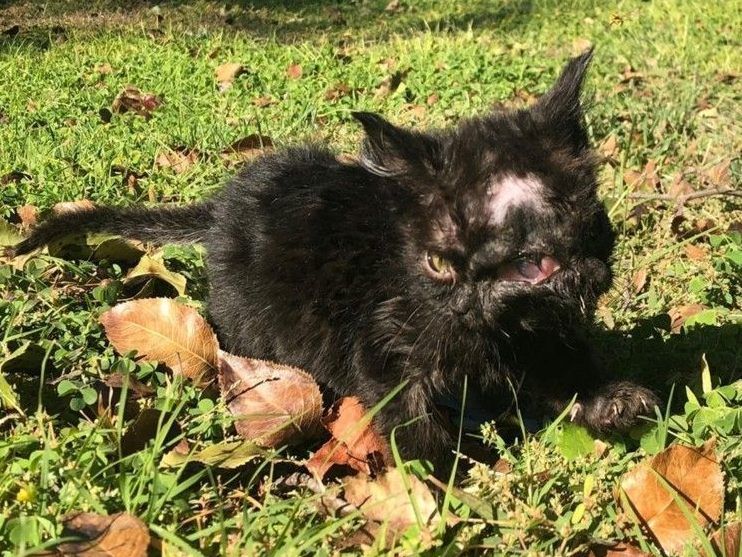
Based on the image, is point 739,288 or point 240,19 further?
point 240,19

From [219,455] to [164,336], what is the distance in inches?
23.0

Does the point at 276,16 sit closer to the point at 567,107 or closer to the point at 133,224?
the point at 133,224

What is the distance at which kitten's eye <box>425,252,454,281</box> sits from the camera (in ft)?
6.72

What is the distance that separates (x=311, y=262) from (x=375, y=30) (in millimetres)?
6827

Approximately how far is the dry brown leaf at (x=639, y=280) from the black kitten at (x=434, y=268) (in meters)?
0.98

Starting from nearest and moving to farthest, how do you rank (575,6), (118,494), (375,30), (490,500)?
(118,494), (490,500), (375,30), (575,6)

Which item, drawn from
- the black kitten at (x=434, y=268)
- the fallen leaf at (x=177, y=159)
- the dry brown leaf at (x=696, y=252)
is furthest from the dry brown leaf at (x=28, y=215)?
the dry brown leaf at (x=696, y=252)

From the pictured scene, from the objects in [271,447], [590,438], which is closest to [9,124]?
[271,447]

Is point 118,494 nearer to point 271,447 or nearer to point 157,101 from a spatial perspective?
point 271,447

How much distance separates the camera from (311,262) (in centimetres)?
240

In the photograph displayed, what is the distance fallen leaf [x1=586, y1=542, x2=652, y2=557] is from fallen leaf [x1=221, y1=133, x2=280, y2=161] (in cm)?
284

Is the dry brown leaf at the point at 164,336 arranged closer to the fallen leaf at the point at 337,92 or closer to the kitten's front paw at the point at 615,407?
the kitten's front paw at the point at 615,407

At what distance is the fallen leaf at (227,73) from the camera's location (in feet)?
18.0

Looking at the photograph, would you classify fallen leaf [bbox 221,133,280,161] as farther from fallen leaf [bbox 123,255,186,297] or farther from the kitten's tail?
fallen leaf [bbox 123,255,186,297]
